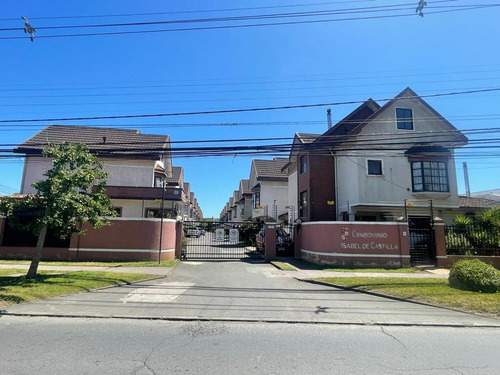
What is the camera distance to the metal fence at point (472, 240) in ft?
54.5

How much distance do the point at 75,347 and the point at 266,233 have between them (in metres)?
15.3

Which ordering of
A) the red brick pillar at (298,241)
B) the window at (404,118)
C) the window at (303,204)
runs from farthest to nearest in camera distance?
the window at (303,204), the window at (404,118), the red brick pillar at (298,241)

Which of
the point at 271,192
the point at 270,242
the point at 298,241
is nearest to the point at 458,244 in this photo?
the point at 298,241

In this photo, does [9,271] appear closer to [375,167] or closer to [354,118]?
[375,167]

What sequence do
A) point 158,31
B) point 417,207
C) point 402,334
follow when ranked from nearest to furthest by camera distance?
point 402,334 < point 158,31 < point 417,207

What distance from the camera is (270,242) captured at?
19891 mm

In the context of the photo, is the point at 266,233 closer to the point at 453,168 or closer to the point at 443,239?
the point at 443,239

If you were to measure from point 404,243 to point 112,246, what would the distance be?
14742 mm

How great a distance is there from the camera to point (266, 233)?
1998 centimetres

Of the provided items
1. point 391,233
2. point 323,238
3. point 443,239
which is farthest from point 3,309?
point 443,239

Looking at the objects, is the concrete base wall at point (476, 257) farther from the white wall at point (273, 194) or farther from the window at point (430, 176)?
the white wall at point (273, 194)

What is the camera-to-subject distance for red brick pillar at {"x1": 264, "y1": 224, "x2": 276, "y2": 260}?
19.8 metres

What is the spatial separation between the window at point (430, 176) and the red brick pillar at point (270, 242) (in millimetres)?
9727

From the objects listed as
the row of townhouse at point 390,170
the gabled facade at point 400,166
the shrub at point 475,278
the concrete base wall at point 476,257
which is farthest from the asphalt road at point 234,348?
the gabled facade at point 400,166
